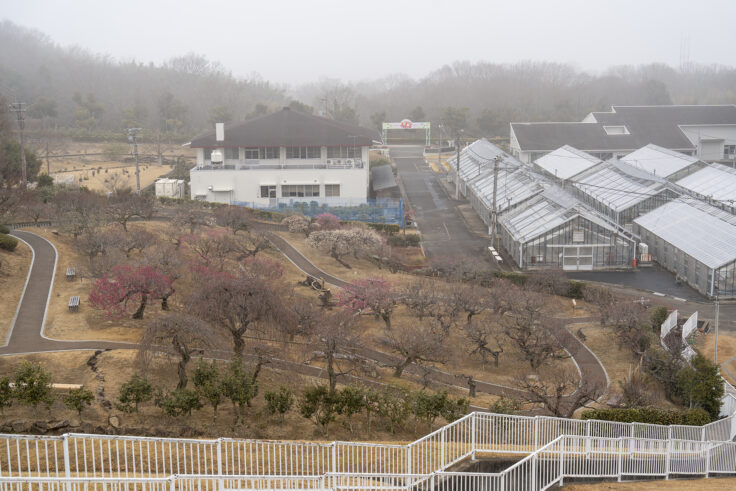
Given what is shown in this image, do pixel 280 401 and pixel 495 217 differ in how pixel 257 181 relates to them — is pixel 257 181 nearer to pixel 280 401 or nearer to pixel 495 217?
pixel 495 217

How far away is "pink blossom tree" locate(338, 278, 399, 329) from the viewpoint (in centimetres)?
2189

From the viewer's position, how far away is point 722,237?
27547 millimetres

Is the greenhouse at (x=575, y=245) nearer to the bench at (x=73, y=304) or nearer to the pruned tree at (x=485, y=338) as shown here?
the pruned tree at (x=485, y=338)

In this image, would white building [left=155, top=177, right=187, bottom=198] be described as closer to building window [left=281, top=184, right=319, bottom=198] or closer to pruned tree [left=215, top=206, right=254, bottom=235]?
building window [left=281, top=184, right=319, bottom=198]

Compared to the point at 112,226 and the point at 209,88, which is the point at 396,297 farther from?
the point at 209,88

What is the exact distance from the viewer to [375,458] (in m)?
10.2

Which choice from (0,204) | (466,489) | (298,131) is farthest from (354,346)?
(298,131)

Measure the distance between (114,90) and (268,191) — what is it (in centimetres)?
6489

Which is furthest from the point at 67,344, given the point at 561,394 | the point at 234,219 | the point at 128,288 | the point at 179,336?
the point at 234,219

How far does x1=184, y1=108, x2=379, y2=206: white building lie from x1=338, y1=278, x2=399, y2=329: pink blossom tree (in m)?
18.2

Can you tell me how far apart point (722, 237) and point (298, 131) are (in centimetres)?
2513

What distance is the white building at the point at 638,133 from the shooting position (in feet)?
186

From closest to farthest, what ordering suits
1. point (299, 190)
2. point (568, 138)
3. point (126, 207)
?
point (126, 207)
point (299, 190)
point (568, 138)

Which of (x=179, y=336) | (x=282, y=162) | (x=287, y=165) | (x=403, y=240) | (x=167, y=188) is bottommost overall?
(x=403, y=240)
